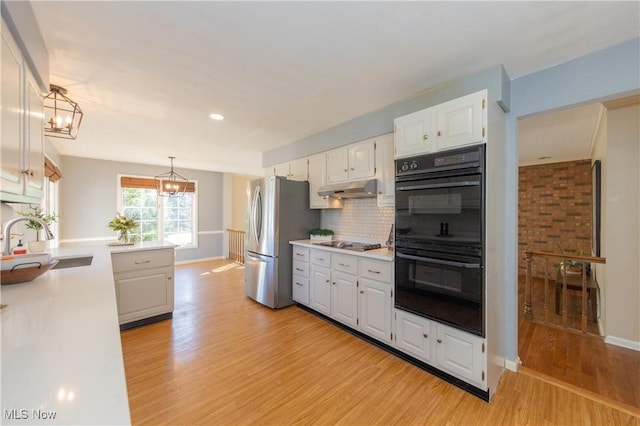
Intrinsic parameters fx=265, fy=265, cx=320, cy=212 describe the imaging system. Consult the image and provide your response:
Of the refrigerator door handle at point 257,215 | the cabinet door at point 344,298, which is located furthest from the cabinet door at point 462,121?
the refrigerator door handle at point 257,215

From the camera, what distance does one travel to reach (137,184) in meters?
5.95

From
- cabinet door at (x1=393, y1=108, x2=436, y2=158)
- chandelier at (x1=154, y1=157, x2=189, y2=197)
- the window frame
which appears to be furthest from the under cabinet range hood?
chandelier at (x1=154, y1=157, x2=189, y2=197)

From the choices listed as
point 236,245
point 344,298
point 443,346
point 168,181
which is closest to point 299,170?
point 344,298

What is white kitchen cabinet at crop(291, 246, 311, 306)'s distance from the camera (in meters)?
3.48

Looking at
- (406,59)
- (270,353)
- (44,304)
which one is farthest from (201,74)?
(270,353)

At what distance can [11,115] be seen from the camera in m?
1.27

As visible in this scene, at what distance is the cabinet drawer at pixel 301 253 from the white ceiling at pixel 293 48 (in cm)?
171

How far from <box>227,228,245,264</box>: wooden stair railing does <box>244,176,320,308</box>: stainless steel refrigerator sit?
10.0ft

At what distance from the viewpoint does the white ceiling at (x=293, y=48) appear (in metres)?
1.49

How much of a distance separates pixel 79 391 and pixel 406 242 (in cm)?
213

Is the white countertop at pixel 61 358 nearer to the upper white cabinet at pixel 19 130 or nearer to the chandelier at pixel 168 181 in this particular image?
the upper white cabinet at pixel 19 130

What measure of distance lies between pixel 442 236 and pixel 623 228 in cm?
226

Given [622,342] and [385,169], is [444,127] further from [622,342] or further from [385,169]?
[622,342]

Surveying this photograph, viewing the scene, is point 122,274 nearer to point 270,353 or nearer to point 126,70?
point 270,353
